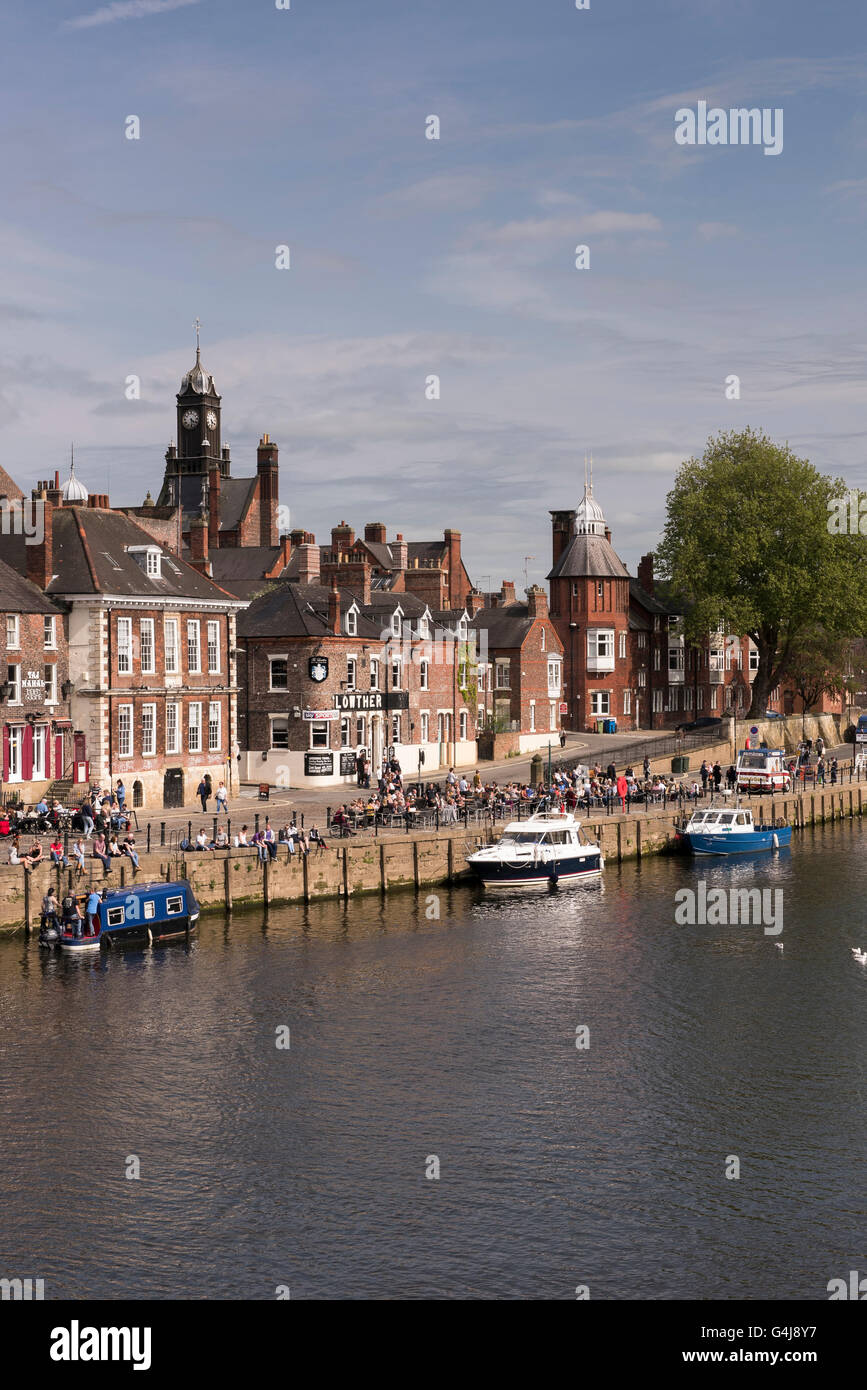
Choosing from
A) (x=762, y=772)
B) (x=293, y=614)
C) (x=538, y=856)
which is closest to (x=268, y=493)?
(x=293, y=614)

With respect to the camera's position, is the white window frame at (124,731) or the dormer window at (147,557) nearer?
the white window frame at (124,731)

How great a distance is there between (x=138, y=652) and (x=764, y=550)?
57342mm

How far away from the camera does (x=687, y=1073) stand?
37188mm

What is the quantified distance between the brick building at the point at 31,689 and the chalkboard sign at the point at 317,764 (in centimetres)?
1582

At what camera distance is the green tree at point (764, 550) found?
107 m

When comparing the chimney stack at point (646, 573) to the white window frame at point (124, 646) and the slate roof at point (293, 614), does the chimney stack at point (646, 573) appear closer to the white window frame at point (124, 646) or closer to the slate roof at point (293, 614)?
the slate roof at point (293, 614)

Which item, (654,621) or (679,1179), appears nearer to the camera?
(679,1179)

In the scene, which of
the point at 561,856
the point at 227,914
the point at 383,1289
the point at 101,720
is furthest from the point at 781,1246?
the point at 101,720

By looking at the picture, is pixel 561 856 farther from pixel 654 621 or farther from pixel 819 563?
pixel 654 621

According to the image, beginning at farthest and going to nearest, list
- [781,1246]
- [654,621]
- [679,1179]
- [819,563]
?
[654,621]
[819,563]
[679,1179]
[781,1246]

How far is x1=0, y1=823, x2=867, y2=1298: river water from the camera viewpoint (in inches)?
1062

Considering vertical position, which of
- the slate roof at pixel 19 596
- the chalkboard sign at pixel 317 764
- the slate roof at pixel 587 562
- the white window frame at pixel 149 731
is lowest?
the chalkboard sign at pixel 317 764

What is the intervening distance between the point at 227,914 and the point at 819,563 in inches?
2640

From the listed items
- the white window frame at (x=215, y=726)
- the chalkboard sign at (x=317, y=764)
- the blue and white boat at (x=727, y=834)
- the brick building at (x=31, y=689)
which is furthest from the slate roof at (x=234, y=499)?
the blue and white boat at (x=727, y=834)
